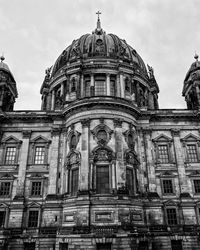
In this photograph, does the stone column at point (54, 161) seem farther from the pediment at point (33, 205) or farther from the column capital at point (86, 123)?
the column capital at point (86, 123)

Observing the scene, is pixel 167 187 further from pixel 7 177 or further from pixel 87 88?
pixel 7 177

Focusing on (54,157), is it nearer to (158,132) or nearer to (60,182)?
(60,182)

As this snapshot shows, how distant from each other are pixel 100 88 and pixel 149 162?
12.0 metres

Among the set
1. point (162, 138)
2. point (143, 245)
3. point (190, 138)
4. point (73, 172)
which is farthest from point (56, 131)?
point (190, 138)

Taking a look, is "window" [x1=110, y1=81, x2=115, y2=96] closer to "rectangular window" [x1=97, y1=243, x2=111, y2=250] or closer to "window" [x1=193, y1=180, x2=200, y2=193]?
"window" [x1=193, y1=180, x2=200, y2=193]

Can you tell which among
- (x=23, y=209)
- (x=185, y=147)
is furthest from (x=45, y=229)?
(x=185, y=147)

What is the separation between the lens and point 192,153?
1252 inches

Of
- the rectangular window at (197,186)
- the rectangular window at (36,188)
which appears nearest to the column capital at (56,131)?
the rectangular window at (36,188)

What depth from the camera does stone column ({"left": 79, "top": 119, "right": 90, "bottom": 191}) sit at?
26.0 meters

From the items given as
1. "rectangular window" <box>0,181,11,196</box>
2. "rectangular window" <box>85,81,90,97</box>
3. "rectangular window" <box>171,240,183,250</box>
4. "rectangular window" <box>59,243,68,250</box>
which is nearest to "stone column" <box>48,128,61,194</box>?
"rectangular window" <box>0,181,11,196</box>

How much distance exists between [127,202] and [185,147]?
11614 millimetres

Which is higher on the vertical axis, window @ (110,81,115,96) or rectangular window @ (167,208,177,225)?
window @ (110,81,115,96)

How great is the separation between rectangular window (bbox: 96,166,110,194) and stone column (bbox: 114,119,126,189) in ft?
4.15

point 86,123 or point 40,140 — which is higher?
point 86,123
